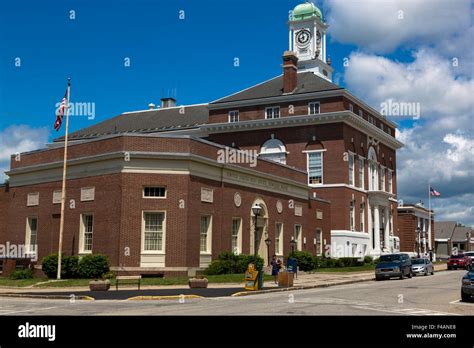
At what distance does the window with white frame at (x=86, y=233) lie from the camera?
36250 millimetres

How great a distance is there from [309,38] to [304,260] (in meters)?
52.3

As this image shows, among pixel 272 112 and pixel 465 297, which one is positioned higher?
pixel 272 112

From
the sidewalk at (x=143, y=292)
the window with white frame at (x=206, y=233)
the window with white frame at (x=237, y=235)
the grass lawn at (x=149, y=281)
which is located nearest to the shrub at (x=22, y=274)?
the grass lawn at (x=149, y=281)

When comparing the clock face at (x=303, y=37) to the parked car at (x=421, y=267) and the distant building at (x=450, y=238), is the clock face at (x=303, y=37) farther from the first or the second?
the distant building at (x=450, y=238)

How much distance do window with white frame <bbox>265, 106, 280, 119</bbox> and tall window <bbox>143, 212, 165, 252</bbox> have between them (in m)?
29.4

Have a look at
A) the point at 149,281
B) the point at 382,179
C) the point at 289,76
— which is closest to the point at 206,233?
the point at 149,281

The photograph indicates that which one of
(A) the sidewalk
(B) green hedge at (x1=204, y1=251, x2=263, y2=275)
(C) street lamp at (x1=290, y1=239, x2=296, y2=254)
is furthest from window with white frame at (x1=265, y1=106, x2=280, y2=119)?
(A) the sidewalk

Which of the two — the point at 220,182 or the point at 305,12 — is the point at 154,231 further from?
the point at 305,12

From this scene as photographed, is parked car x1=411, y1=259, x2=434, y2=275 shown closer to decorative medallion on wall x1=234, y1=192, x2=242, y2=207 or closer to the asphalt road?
decorative medallion on wall x1=234, y1=192, x2=242, y2=207

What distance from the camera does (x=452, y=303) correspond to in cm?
2077

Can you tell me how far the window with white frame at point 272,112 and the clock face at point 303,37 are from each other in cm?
3130

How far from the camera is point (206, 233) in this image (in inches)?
1480
